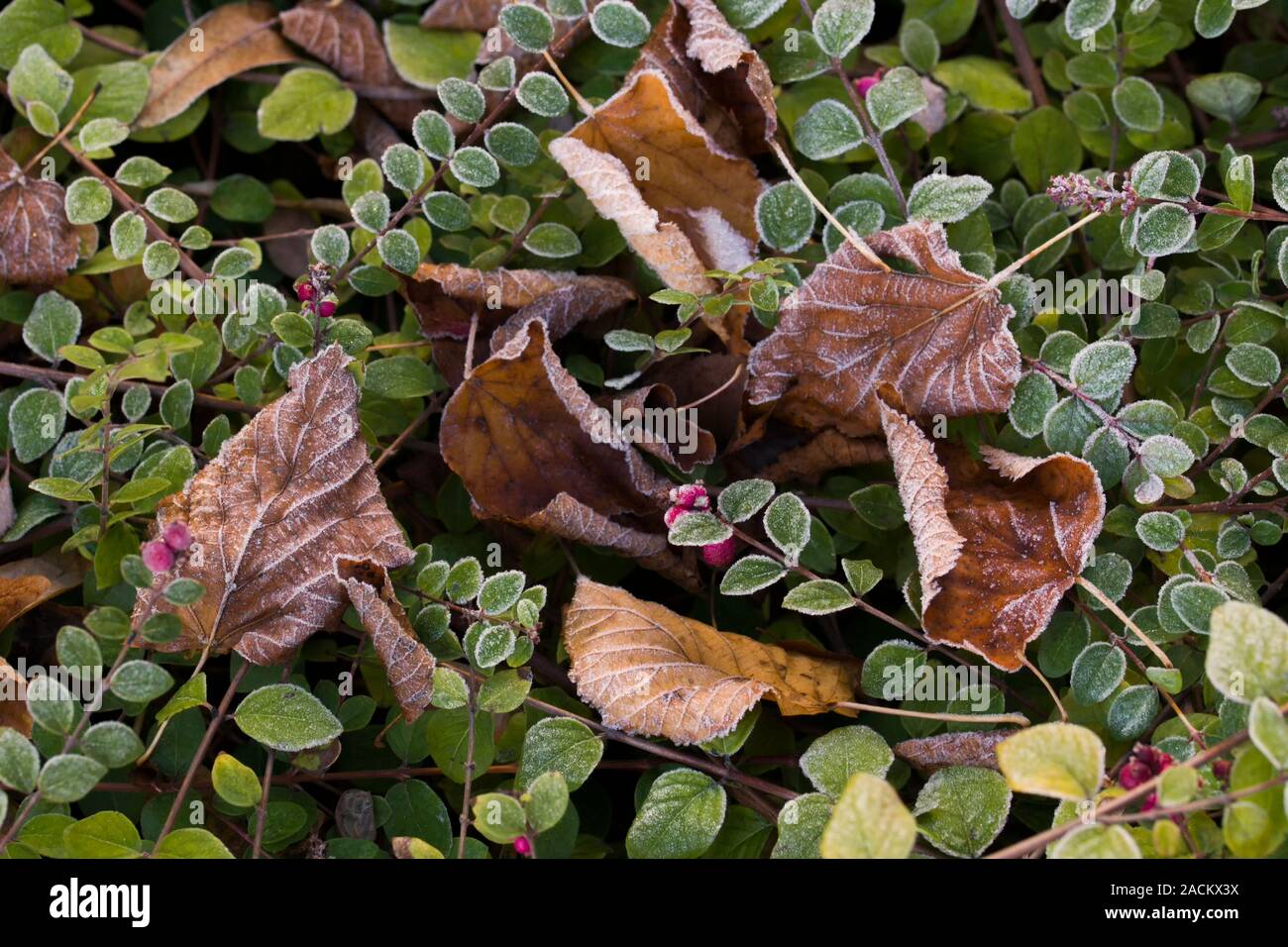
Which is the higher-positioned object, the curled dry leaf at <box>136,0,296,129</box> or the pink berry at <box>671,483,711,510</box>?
the curled dry leaf at <box>136,0,296,129</box>

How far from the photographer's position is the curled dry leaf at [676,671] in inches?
51.6

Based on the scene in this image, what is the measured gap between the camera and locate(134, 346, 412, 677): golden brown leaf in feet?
4.64

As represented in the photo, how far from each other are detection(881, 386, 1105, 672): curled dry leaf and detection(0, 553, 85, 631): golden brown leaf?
1.07 meters

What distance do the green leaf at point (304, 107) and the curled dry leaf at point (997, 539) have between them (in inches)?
39.1

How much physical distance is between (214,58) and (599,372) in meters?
0.85

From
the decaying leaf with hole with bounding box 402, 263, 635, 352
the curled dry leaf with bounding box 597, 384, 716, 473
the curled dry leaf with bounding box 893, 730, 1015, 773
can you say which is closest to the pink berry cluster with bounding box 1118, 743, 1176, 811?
the curled dry leaf with bounding box 893, 730, 1015, 773

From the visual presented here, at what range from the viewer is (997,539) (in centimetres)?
141

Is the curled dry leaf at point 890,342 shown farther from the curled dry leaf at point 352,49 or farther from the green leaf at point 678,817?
the curled dry leaf at point 352,49

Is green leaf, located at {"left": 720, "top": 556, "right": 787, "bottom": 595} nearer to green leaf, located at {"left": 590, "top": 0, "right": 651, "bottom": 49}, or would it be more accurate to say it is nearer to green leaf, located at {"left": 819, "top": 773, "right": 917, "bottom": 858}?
green leaf, located at {"left": 819, "top": 773, "right": 917, "bottom": 858}

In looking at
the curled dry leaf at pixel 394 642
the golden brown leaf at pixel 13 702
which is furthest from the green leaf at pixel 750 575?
the golden brown leaf at pixel 13 702

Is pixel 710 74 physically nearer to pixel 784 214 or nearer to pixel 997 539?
pixel 784 214

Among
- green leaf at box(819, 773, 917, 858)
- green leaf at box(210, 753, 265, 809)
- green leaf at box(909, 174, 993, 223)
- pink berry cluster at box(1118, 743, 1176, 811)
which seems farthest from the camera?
green leaf at box(909, 174, 993, 223)

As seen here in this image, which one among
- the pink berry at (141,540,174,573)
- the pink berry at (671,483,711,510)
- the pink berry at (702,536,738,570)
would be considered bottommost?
the pink berry at (702,536,738,570)
